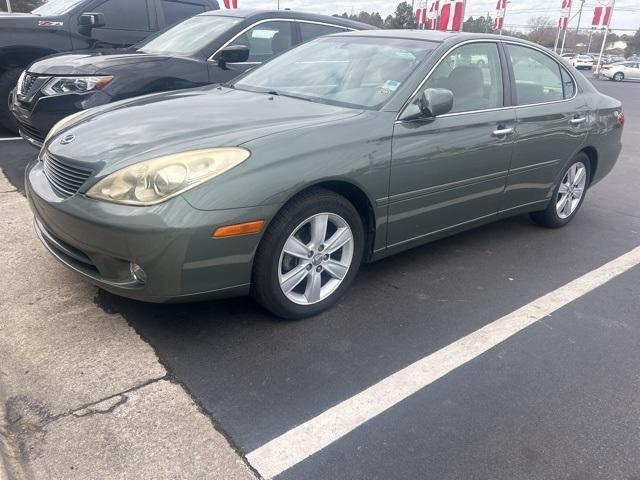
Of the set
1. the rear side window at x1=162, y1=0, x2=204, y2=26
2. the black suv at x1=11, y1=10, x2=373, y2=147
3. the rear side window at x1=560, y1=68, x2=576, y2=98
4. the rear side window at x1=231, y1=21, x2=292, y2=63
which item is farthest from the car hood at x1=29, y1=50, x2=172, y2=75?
the rear side window at x1=560, y1=68, x2=576, y2=98

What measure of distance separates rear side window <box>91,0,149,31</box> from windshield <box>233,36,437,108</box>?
12.7 feet

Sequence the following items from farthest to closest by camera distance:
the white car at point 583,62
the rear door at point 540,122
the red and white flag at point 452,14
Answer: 1. the white car at point 583,62
2. the red and white flag at point 452,14
3. the rear door at point 540,122

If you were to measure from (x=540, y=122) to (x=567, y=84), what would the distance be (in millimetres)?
755

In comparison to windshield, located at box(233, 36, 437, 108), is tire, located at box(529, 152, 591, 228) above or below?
below

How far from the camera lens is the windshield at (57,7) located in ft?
23.1

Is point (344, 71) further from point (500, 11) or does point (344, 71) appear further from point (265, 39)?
point (500, 11)

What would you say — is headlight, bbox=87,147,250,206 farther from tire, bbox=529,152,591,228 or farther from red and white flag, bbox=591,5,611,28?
red and white flag, bbox=591,5,611,28

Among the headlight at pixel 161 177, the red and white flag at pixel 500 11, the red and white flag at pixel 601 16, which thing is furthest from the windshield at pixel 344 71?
the red and white flag at pixel 601 16

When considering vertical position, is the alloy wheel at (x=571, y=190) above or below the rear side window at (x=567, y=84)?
below

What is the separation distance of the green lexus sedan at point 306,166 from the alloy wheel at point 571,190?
0.84ft

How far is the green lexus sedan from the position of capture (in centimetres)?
260

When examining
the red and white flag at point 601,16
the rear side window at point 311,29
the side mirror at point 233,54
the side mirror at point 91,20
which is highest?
the side mirror at point 91,20

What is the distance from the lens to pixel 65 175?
9.43ft

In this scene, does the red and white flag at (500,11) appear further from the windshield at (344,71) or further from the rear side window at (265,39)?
the windshield at (344,71)
